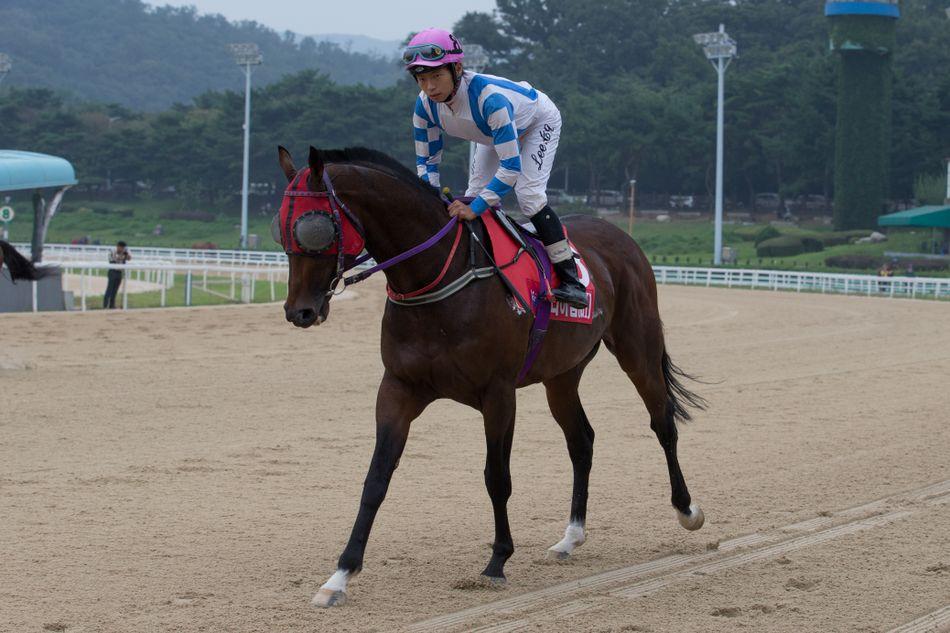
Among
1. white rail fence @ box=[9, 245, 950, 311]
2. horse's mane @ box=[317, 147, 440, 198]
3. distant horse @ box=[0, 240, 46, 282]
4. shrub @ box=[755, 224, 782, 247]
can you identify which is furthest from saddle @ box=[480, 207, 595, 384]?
shrub @ box=[755, 224, 782, 247]

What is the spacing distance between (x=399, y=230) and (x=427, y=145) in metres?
0.60

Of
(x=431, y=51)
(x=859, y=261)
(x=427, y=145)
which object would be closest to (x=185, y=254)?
(x=859, y=261)

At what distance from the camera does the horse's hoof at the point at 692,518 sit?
19.4ft

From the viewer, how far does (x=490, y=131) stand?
16.8 feet

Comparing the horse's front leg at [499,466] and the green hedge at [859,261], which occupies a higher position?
the horse's front leg at [499,466]

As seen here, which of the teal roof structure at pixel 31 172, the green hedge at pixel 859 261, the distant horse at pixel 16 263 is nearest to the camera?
the distant horse at pixel 16 263

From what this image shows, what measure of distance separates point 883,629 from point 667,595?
0.86m

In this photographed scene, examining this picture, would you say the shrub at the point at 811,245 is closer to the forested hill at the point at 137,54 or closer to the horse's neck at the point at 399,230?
the horse's neck at the point at 399,230

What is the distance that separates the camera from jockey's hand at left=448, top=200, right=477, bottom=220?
4.99m

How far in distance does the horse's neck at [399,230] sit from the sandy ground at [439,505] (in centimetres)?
125

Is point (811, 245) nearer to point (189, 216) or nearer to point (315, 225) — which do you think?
point (189, 216)

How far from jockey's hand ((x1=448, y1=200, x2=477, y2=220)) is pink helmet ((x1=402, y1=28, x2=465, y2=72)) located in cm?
57

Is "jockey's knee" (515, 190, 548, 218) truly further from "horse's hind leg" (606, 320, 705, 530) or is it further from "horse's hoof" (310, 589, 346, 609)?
"horse's hoof" (310, 589, 346, 609)

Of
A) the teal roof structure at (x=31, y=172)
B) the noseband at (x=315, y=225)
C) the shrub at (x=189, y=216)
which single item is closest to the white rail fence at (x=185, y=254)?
the teal roof structure at (x=31, y=172)
